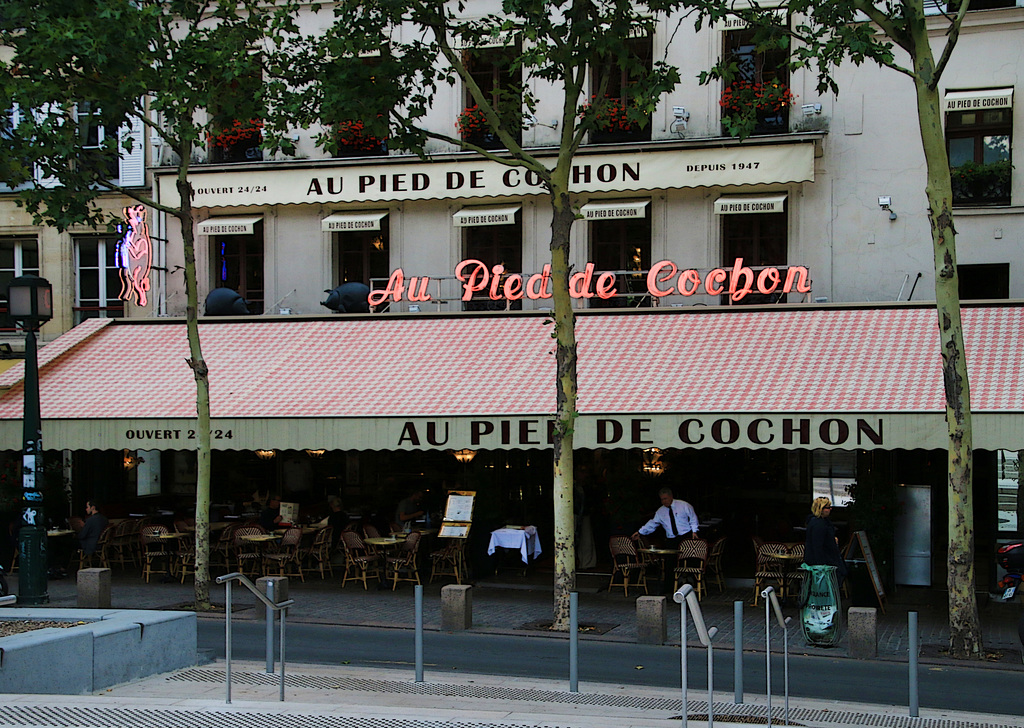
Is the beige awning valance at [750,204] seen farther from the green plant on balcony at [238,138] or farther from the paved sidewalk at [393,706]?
the paved sidewalk at [393,706]

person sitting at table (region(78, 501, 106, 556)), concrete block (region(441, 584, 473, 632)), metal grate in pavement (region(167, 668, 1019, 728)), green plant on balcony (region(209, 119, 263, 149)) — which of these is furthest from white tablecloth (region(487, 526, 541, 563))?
green plant on balcony (region(209, 119, 263, 149))

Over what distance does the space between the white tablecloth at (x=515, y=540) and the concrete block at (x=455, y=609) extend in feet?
11.7

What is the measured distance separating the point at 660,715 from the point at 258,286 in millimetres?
13964

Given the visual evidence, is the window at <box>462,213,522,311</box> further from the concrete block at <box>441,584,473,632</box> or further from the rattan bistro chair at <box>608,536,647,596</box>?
the concrete block at <box>441,584,473,632</box>

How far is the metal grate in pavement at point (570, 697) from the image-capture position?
9188mm

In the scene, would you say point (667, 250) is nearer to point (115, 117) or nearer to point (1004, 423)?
point (1004, 423)

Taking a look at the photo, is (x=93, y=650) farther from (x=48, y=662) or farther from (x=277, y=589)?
(x=277, y=589)

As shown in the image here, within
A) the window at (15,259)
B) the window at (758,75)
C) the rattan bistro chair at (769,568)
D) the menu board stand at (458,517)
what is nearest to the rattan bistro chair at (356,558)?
the menu board stand at (458,517)

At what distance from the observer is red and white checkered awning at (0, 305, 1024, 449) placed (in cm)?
1455

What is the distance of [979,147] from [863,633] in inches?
360

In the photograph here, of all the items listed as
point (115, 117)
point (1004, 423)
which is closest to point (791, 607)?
point (1004, 423)

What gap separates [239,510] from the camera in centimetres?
2217

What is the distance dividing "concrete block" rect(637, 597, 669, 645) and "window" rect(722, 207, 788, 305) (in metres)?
7.66

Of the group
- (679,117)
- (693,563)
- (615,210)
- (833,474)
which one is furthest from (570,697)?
(679,117)
